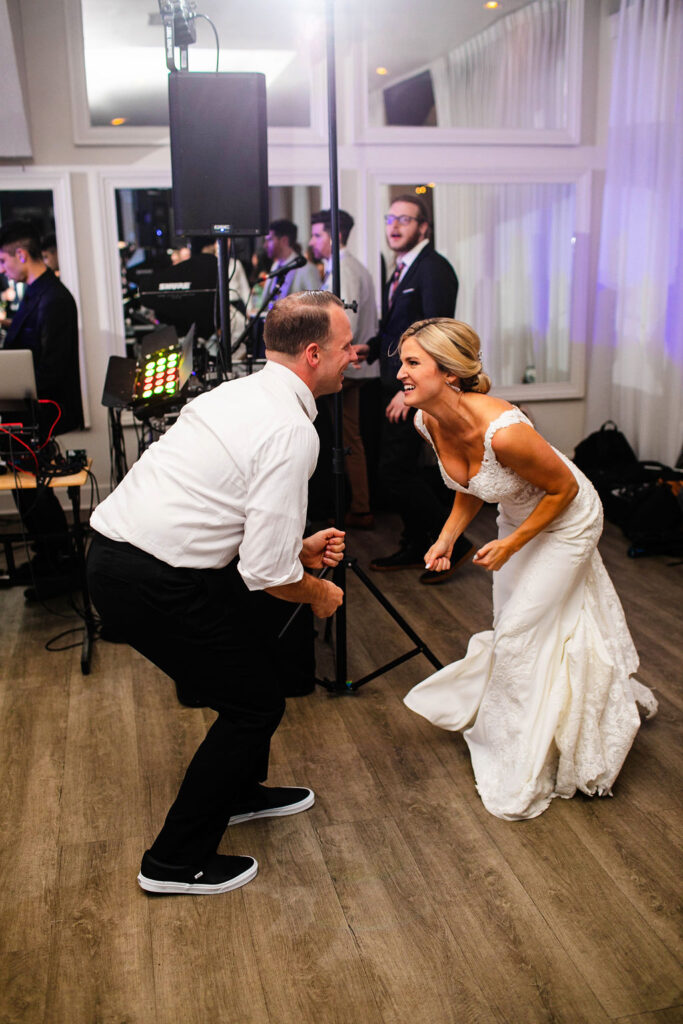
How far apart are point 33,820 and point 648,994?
5.39 ft

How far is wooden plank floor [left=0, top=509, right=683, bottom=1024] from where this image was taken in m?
1.83

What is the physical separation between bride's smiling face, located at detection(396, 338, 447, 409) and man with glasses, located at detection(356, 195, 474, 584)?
1761mm

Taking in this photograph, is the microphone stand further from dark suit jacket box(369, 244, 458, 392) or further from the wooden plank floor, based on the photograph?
dark suit jacket box(369, 244, 458, 392)

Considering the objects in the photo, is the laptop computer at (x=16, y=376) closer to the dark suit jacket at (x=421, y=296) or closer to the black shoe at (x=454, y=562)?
the dark suit jacket at (x=421, y=296)

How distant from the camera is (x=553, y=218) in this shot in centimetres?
610

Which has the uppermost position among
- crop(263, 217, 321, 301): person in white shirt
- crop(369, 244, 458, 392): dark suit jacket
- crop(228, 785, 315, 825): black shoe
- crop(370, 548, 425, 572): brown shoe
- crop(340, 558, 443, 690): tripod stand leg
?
crop(263, 217, 321, 301): person in white shirt

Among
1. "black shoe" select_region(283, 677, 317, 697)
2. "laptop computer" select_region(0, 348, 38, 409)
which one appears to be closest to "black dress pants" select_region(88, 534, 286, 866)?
"black shoe" select_region(283, 677, 317, 697)

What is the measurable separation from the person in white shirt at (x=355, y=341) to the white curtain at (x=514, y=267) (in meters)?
1.05

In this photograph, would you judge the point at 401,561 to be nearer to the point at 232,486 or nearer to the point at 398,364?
the point at 398,364

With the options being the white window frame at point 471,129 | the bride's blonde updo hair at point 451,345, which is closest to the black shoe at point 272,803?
the bride's blonde updo hair at point 451,345

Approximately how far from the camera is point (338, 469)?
2.86 m

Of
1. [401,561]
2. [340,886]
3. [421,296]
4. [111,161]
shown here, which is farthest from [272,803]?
[111,161]

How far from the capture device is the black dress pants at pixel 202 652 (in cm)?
191

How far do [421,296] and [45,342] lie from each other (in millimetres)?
1882
